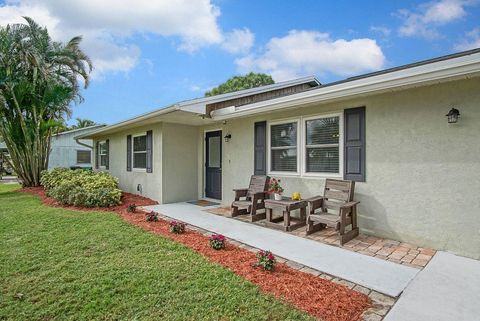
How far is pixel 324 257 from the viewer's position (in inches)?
150

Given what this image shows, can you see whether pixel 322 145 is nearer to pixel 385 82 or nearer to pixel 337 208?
pixel 337 208

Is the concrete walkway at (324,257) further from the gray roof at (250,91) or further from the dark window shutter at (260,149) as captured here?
the gray roof at (250,91)

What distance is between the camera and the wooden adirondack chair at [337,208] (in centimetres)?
436

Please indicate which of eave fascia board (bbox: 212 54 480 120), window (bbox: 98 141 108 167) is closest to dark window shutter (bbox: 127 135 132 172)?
window (bbox: 98 141 108 167)

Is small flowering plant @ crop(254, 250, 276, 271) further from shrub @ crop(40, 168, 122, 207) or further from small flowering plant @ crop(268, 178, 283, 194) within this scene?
shrub @ crop(40, 168, 122, 207)

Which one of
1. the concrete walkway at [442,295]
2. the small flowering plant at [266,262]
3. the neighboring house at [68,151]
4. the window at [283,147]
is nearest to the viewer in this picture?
the concrete walkway at [442,295]

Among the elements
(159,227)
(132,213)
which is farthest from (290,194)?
(132,213)

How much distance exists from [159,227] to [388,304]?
4052mm

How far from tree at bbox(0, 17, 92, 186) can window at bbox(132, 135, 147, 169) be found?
14.8 ft

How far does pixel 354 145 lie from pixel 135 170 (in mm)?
7610

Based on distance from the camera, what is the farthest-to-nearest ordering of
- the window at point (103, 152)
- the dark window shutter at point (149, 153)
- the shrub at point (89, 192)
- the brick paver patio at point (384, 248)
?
the window at point (103, 152) < the dark window shutter at point (149, 153) < the shrub at point (89, 192) < the brick paver patio at point (384, 248)

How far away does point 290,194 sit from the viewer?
6039 millimetres

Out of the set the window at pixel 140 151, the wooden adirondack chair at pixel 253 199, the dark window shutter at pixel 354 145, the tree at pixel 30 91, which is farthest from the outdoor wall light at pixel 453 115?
the tree at pixel 30 91

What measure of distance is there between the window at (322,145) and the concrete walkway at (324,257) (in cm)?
157
